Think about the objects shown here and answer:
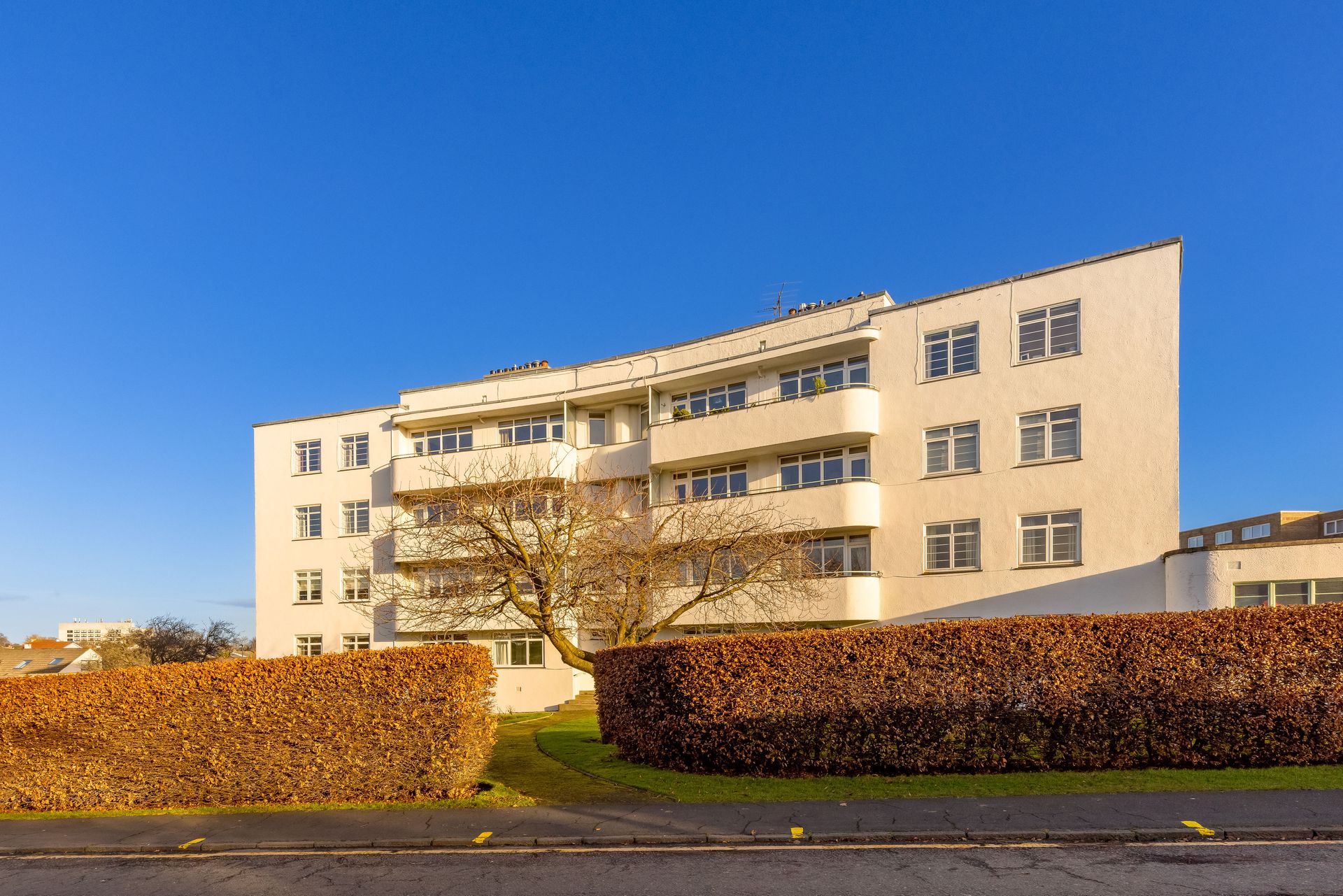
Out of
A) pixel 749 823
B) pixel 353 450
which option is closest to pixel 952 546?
pixel 749 823

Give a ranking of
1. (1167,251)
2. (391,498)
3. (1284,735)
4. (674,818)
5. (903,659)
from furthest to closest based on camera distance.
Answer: (391,498) < (1167,251) < (903,659) < (1284,735) < (674,818)

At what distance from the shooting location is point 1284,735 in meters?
11.6

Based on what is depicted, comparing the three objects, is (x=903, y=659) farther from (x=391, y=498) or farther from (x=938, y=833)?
(x=391, y=498)

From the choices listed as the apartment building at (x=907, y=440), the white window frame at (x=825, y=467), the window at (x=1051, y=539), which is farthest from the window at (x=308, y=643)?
the window at (x=1051, y=539)

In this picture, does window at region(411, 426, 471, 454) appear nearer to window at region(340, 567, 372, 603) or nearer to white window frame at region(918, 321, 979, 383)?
window at region(340, 567, 372, 603)

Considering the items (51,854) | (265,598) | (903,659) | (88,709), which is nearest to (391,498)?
(265,598)

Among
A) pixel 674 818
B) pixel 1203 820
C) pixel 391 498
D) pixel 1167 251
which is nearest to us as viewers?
pixel 1203 820

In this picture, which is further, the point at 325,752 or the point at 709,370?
the point at 709,370

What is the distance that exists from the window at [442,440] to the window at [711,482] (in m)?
9.54

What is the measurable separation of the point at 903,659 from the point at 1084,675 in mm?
2425

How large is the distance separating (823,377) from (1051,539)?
867 centimetres

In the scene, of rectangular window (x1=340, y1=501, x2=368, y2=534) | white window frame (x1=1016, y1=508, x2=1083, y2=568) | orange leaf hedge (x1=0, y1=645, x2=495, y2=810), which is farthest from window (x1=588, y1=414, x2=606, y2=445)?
orange leaf hedge (x1=0, y1=645, x2=495, y2=810)

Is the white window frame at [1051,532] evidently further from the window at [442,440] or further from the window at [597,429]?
the window at [442,440]

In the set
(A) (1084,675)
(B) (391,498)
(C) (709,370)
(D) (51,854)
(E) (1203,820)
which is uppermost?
(C) (709,370)
